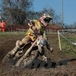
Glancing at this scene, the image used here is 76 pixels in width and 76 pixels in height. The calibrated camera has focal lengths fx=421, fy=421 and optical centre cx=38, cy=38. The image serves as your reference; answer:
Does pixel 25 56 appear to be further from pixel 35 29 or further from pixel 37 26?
pixel 37 26

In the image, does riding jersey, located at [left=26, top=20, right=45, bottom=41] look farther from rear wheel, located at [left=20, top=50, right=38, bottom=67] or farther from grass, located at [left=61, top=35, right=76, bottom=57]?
grass, located at [left=61, top=35, right=76, bottom=57]

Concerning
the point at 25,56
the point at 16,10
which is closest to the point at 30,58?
the point at 25,56

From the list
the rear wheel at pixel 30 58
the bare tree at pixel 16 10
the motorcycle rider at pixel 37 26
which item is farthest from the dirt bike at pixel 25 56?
the bare tree at pixel 16 10

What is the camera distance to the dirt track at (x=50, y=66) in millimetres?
11188

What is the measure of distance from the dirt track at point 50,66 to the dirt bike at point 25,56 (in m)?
0.39

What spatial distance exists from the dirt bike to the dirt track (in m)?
0.39

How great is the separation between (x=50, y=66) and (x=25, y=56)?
105cm

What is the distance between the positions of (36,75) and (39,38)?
3791 mm

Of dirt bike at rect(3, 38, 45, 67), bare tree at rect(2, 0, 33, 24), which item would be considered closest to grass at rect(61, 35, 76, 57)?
dirt bike at rect(3, 38, 45, 67)

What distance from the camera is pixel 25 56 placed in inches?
605

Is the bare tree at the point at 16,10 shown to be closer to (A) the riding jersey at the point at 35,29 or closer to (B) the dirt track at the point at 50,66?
(B) the dirt track at the point at 50,66

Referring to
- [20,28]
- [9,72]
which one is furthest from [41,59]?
[20,28]

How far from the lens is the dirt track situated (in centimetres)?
1119

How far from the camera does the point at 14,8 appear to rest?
57688mm
